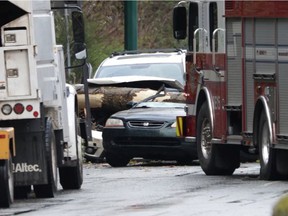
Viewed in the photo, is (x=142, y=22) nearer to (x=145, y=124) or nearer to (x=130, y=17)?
(x=130, y=17)

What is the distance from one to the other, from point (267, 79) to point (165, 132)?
5891 mm

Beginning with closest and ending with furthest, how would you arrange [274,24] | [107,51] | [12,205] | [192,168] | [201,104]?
[12,205], [274,24], [201,104], [192,168], [107,51]

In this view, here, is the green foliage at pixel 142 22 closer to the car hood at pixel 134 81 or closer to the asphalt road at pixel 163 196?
the car hood at pixel 134 81

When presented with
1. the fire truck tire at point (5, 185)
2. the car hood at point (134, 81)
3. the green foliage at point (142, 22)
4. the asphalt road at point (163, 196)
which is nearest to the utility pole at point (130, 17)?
the car hood at point (134, 81)

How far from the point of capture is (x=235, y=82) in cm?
1897

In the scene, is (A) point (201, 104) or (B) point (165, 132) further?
(B) point (165, 132)

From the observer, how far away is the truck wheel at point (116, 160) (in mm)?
24094

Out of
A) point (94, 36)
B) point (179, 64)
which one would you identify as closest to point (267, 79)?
point (179, 64)

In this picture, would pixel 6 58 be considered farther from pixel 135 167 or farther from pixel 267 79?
pixel 135 167

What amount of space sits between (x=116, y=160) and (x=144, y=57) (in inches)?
192

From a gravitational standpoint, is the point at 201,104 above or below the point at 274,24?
below

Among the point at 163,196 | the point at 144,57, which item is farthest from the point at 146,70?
the point at 163,196

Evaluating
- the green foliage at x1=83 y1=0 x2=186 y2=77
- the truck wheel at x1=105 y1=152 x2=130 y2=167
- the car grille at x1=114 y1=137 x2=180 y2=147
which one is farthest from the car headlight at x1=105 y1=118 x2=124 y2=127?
the green foliage at x1=83 y1=0 x2=186 y2=77

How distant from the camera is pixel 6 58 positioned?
A: 15438mm
